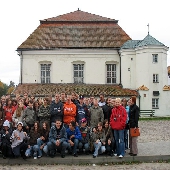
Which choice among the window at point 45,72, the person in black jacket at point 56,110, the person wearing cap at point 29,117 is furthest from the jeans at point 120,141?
the window at point 45,72

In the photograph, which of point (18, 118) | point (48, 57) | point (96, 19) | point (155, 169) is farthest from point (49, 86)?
point (155, 169)

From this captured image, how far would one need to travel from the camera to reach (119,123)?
10023 mm

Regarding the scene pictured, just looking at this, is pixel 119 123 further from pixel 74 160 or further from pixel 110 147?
pixel 74 160

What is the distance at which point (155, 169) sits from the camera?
9.30 m

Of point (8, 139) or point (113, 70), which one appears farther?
point (113, 70)

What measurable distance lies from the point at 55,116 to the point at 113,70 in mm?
20852

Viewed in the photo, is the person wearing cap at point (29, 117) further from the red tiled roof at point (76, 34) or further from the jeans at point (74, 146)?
the red tiled roof at point (76, 34)

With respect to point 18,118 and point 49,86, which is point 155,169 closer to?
point 18,118

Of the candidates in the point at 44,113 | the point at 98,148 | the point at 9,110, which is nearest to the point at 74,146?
the point at 98,148

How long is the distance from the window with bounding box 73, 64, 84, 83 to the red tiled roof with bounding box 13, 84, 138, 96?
3.36 feet

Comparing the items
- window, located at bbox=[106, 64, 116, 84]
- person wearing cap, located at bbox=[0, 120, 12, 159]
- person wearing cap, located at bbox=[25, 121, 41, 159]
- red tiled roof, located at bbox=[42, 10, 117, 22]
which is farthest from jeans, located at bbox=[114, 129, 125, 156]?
red tiled roof, located at bbox=[42, 10, 117, 22]

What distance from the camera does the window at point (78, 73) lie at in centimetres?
3089

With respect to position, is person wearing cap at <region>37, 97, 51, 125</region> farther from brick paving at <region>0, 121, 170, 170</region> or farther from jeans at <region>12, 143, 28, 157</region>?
brick paving at <region>0, 121, 170, 170</region>

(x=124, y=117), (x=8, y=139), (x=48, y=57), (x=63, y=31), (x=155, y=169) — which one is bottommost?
A: (x=155, y=169)
